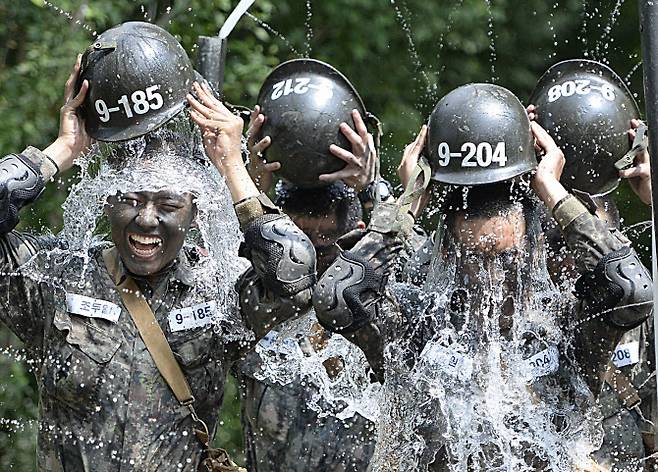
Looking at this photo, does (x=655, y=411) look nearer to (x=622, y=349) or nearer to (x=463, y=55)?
(x=622, y=349)

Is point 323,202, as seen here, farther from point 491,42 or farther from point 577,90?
point 491,42

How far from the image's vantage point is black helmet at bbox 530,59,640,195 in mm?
6242

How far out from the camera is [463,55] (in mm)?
11305

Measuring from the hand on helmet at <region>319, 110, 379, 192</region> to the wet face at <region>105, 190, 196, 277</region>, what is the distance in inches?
22.6

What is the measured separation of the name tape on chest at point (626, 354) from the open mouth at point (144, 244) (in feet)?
6.07

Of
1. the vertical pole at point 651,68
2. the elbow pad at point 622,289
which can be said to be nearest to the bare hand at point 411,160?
the elbow pad at point 622,289

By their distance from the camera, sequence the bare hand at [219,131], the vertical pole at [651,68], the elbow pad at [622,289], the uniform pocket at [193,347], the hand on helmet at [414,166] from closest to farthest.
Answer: the vertical pole at [651,68] < the elbow pad at [622,289] < the hand on helmet at [414,166] < the bare hand at [219,131] < the uniform pocket at [193,347]

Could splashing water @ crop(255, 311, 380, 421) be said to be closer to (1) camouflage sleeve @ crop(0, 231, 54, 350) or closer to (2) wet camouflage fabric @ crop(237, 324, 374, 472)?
(2) wet camouflage fabric @ crop(237, 324, 374, 472)

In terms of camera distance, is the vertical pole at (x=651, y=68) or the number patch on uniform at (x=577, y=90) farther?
the number patch on uniform at (x=577, y=90)

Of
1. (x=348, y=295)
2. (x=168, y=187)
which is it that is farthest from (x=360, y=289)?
(x=168, y=187)

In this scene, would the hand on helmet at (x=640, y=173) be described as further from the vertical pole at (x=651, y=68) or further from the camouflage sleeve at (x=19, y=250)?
the camouflage sleeve at (x=19, y=250)

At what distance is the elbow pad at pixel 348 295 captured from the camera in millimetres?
5570

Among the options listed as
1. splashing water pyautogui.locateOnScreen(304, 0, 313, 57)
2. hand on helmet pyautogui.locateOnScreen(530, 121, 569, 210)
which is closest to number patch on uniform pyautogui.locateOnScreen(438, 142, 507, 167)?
hand on helmet pyautogui.locateOnScreen(530, 121, 569, 210)

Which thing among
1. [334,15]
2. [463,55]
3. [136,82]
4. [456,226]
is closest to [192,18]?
[334,15]
